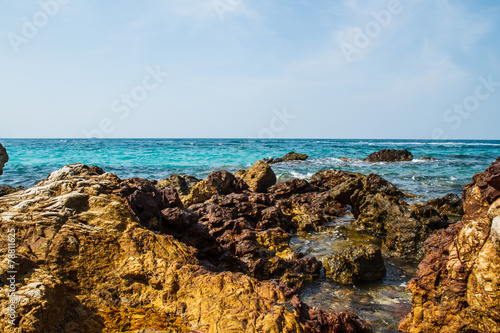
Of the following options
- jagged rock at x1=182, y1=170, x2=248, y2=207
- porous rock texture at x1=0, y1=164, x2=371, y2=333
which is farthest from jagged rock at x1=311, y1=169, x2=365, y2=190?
porous rock texture at x1=0, y1=164, x2=371, y2=333

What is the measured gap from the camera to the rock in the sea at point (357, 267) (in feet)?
18.4

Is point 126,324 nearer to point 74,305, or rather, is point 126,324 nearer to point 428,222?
point 74,305

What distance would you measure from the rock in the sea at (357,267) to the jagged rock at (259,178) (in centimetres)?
729

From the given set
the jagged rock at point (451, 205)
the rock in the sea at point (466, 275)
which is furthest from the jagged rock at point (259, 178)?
the rock in the sea at point (466, 275)

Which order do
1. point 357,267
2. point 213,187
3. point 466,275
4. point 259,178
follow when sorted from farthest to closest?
point 259,178 → point 213,187 → point 357,267 → point 466,275

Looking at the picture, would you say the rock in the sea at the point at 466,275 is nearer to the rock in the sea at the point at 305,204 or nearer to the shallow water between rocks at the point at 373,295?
the shallow water between rocks at the point at 373,295

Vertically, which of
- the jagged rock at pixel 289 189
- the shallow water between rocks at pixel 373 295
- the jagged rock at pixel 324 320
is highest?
the jagged rock at pixel 324 320

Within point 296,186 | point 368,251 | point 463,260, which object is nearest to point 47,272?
point 463,260

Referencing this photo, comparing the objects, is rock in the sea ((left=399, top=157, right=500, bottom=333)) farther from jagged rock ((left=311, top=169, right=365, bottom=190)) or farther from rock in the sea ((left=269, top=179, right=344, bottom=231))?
jagged rock ((left=311, top=169, right=365, bottom=190))

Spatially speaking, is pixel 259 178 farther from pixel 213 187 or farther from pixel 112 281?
pixel 112 281

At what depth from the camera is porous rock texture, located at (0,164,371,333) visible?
284 cm

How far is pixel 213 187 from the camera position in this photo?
33.2ft

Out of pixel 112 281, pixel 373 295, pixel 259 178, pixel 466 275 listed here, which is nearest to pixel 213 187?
pixel 259 178

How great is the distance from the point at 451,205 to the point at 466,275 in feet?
29.3
